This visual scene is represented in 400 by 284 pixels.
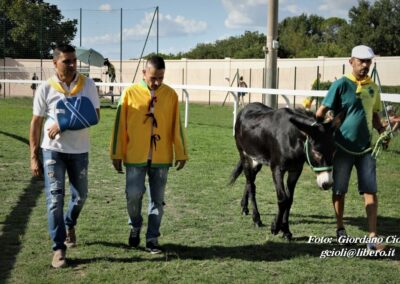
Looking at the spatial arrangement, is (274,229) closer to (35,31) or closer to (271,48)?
(271,48)

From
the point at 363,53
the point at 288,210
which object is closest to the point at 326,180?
the point at 288,210

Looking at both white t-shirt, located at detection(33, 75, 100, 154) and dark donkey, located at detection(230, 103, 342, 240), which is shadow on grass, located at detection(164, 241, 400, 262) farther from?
white t-shirt, located at detection(33, 75, 100, 154)

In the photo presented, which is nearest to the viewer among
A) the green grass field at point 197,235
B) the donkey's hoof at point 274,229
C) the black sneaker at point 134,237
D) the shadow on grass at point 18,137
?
the green grass field at point 197,235

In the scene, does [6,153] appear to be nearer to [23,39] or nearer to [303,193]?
[303,193]

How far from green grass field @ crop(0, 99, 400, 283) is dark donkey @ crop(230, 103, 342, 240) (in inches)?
16.1

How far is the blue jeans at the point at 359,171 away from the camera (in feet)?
17.4

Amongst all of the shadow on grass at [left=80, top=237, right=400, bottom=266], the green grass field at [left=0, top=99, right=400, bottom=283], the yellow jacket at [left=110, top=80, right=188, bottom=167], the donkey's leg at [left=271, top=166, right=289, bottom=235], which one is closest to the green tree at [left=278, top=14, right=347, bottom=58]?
the green grass field at [left=0, top=99, right=400, bottom=283]

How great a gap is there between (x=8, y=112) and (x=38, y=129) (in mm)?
17317

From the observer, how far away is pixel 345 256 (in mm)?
5152

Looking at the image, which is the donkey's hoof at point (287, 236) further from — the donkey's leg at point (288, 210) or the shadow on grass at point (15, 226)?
the shadow on grass at point (15, 226)

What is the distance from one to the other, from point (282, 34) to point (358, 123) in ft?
253

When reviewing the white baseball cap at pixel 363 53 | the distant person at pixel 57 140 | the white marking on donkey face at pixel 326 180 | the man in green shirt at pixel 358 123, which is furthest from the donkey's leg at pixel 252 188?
the distant person at pixel 57 140

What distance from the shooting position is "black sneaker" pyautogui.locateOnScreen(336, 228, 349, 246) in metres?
5.51

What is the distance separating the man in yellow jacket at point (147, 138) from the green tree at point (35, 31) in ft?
98.5
